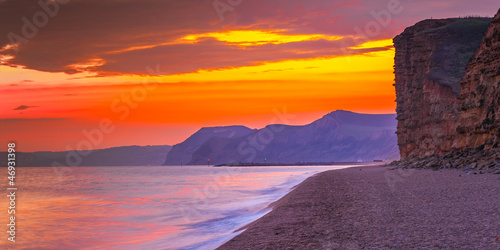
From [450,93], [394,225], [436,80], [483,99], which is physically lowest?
[394,225]

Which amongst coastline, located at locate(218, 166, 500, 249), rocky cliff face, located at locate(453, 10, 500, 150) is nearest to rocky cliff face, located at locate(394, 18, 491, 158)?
rocky cliff face, located at locate(453, 10, 500, 150)

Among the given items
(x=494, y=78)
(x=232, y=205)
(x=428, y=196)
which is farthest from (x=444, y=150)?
(x=428, y=196)

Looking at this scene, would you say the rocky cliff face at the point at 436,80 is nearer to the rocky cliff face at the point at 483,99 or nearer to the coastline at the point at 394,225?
the rocky cliff face at the point at 483,99

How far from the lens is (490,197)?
1366cm

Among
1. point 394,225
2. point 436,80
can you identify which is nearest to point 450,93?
point 436,80

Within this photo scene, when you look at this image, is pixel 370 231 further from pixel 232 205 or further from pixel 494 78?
pixel 494 78

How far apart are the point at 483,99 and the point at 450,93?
52.9 ft

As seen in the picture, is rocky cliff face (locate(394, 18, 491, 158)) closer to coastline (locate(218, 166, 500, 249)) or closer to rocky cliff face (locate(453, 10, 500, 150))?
rocky cliff face (locate(453, 10, 500, 150))

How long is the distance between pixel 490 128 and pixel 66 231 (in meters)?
26.7

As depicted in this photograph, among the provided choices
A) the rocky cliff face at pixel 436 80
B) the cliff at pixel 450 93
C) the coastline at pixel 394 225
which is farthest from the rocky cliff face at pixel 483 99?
the coastline at pixel 394 225

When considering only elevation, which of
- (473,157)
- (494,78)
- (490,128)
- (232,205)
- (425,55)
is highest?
(425,55)

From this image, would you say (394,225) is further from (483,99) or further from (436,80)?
(436,80)

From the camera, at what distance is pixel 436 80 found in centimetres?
4931

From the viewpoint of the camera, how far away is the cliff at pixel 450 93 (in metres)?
30.5
